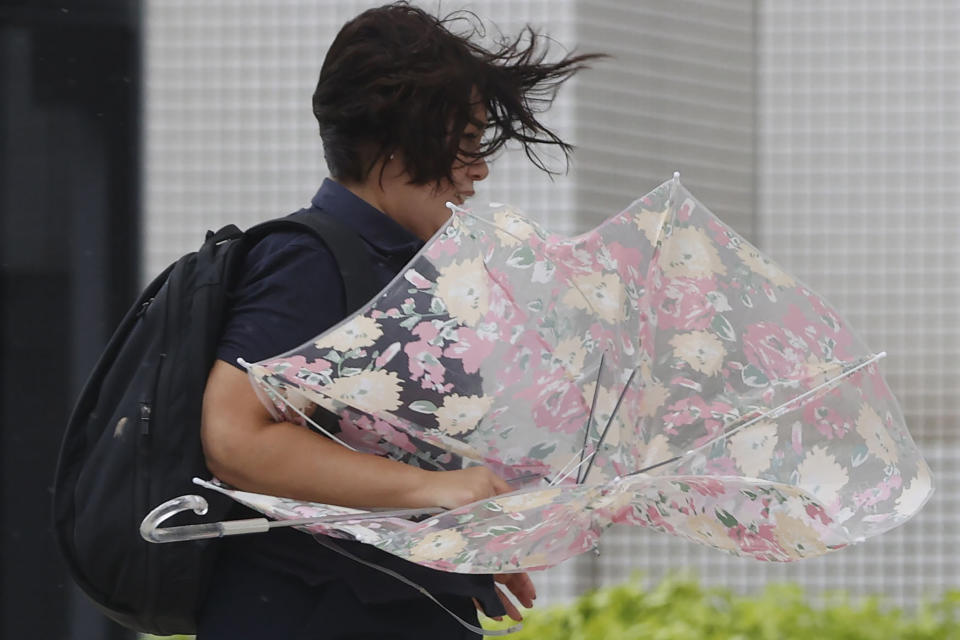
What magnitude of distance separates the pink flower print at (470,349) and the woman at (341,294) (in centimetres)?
12

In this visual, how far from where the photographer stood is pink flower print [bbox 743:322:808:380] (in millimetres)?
1666

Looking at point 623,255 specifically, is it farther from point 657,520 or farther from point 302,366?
point 302,366

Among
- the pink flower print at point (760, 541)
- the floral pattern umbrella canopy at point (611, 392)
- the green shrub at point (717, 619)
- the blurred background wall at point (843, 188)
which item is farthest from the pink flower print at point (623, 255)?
the blurred background wall at point (843, 188)

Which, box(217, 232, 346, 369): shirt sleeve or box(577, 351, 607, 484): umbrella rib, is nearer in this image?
box(217, 232, 346, 369): shirt sleeve

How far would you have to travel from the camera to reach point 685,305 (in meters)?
1.69

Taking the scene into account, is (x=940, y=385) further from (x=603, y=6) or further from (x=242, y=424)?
(x=242, y=424)

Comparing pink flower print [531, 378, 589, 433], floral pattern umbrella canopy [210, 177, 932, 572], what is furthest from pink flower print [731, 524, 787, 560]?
pink flower print [531, 378, 589, 433]

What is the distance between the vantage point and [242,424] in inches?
58.6

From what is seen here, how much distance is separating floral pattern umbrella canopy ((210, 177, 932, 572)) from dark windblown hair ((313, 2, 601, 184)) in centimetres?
10

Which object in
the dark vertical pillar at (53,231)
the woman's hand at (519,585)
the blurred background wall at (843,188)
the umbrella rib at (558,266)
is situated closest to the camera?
the umbrella rib at (558,266)

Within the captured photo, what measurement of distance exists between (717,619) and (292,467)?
2166 mm

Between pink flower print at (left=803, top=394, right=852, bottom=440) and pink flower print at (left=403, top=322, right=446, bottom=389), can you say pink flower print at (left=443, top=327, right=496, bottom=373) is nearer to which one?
pink flower print at (left=403, top=322, right=446, bottom=389)

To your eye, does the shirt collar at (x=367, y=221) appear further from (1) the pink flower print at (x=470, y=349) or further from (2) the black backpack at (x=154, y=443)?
Answer: (1) the pink flower print at (x=470, y=349)

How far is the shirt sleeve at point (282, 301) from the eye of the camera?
59.9 inches
